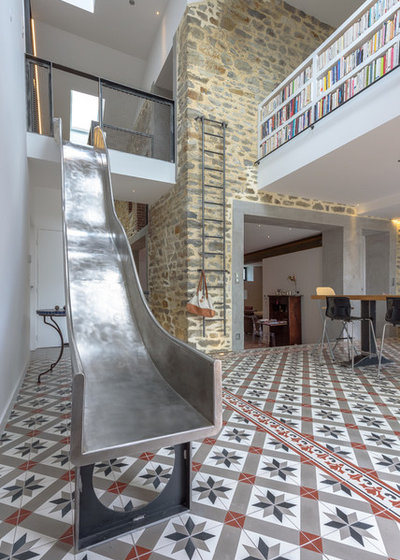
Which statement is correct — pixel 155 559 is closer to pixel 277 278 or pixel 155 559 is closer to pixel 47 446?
pixel 47 446

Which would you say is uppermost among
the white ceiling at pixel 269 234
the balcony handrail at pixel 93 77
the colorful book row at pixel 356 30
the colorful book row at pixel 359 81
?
the balcony handrail at pixel 93 77

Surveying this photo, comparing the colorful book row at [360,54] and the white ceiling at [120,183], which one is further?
the white ceiling at [120,183]

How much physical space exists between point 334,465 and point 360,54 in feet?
14.5

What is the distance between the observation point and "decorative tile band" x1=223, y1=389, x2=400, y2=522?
1.60m

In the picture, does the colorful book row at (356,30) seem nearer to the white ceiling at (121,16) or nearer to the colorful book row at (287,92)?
the colorful book row at (287,92)

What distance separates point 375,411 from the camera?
9.11ft

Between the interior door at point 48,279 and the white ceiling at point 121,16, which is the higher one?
the white ceiling at point 121,16

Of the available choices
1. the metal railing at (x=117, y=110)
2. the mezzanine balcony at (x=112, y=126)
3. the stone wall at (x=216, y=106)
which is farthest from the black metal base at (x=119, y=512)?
the metal railing at (x=117, y=110)

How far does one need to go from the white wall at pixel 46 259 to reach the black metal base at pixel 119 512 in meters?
5.24

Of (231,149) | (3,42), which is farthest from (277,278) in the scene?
(3,42)

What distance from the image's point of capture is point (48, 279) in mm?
6168

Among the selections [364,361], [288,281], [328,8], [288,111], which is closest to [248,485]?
[364,361]

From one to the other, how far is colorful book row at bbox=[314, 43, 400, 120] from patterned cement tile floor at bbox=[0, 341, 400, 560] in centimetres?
350

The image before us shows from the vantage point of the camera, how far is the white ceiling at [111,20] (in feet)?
20.3
